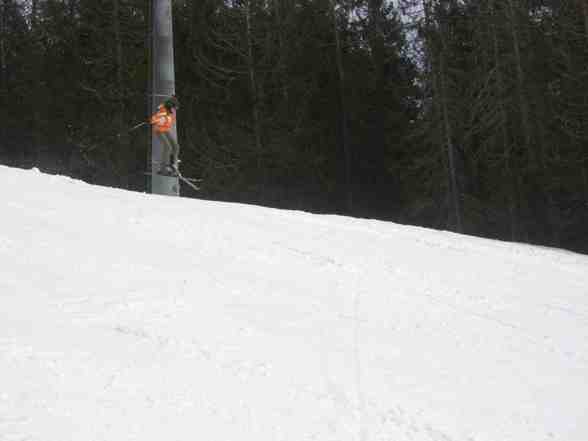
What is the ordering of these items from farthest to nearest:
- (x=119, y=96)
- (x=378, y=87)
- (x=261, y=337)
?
1. (x=378, y=87)
2. (x=119, y=96)
3. (x=261, y=337)

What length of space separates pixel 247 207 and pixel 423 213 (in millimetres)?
14449

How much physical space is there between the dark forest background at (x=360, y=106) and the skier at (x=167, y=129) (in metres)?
10.9

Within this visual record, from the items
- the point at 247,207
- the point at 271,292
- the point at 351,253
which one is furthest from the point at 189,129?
the point at 271,292

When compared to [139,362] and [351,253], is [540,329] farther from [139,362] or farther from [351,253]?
[139,362]

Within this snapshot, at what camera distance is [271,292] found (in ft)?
15.8

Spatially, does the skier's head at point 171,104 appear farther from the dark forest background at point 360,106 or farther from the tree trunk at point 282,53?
the tree trunk at point 282,53

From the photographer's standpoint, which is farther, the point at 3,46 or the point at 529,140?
the point at 3,46

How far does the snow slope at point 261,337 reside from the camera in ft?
9.29

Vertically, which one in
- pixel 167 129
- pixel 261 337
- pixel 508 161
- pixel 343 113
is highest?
pixel 343 113

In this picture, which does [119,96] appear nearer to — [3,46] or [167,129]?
[167,129]

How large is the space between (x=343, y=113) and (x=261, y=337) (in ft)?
66.1

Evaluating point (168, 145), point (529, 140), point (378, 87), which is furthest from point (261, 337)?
point (378, 87)

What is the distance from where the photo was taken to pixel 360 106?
76.8 ft

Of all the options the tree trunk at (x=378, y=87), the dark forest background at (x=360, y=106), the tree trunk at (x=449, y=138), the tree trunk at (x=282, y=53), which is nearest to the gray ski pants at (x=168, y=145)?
the dark forest background at (x=360, y=106)
